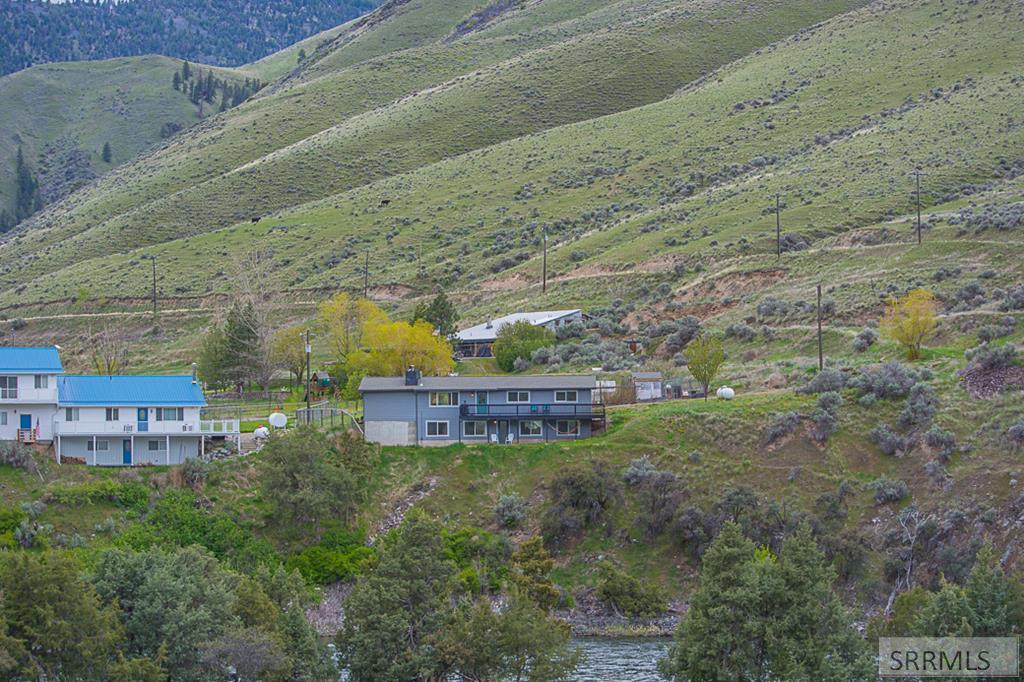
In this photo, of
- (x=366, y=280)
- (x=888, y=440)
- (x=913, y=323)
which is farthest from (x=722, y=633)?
(x=366, y=280)

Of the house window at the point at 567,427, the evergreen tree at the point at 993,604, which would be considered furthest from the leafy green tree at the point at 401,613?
the house window at the point at 567,427

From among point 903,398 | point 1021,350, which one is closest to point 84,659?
point 903,398

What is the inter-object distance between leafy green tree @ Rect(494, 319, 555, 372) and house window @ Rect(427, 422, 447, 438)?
17.5 meters

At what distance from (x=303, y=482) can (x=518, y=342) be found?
2962 centimetres

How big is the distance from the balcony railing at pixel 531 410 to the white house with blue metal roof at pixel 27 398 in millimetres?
18231

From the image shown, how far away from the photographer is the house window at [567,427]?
7406cm

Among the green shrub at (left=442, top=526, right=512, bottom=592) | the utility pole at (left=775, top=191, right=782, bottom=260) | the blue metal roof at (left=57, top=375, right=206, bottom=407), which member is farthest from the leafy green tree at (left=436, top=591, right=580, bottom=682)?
the utility pole at (left=775, top=191, right=782, bottom=260)

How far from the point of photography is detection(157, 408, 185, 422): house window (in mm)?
68625

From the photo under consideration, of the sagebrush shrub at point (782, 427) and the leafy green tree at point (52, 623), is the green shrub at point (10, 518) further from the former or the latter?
the sagebrush shrub at point (782, 427)

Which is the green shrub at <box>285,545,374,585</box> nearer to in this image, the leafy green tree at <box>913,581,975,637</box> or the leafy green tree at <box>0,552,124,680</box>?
the leafy green tree at <box>0,552,124,680</box>

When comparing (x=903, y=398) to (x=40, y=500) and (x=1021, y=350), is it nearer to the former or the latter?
(x=1021, y=350)

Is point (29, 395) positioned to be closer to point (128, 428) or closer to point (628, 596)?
point (128, 428)

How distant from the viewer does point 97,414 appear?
67.8m

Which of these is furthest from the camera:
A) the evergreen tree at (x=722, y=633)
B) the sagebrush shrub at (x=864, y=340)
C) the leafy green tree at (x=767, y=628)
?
the sagebrush shrub at (x=864, y=340)
